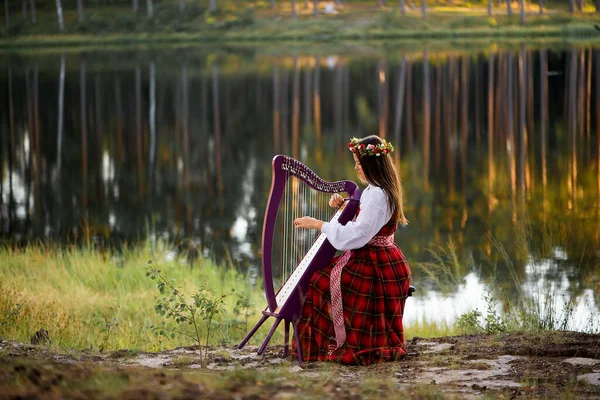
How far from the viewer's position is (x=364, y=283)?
5371mm

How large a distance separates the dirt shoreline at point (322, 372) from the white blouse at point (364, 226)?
0.64m

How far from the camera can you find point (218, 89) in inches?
1341

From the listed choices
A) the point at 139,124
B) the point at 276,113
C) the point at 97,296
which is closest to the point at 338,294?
the point at 97,296

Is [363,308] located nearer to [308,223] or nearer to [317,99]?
[308,223]

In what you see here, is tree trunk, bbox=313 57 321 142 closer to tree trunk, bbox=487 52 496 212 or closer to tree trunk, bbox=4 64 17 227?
tree trunk, bbox=487 52 496 212

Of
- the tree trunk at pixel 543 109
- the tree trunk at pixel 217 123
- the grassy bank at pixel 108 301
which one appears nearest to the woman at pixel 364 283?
the grassy bank at pixel 108 301

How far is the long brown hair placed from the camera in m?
5.36

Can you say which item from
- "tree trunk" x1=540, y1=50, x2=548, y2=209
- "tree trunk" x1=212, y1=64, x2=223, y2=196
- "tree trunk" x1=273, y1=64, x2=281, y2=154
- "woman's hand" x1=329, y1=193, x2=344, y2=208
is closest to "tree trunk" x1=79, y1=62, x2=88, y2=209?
"tree trunk" x1=212, y1=64, x2=223, y2=196

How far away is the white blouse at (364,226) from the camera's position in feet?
17.5

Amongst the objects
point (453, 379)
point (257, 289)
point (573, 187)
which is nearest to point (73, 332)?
point (257, 289)

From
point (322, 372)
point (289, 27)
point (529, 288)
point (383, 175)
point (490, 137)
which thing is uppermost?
point (289, 27)

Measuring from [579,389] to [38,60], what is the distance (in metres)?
50.9

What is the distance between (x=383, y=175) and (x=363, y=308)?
70 cm

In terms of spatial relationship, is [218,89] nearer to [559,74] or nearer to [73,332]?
[559,74]
